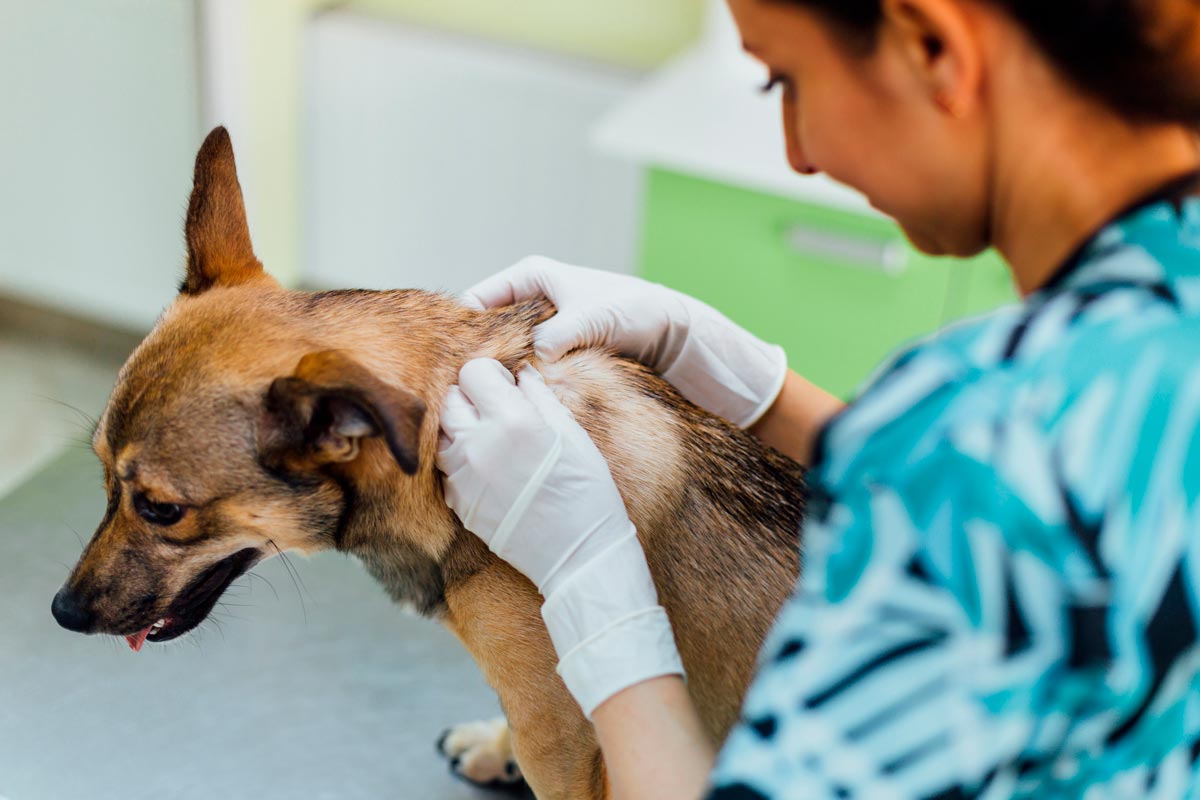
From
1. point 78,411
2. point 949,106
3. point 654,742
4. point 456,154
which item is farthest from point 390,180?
point 949,106

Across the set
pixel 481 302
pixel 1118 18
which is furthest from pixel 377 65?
pixel 1118 18

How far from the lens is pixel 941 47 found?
23.1 inches

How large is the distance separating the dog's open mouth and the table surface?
22cm

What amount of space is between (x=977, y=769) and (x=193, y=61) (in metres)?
1.43

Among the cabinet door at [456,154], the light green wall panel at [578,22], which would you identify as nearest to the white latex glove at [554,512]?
the cabinet door at [456,154]

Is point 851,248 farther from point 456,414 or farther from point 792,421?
point 456,414

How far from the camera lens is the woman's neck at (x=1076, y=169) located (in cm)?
61

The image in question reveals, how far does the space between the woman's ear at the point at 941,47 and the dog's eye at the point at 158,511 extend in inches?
27.9

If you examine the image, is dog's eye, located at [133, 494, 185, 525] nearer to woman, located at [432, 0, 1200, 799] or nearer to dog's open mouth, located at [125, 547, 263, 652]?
dog's open mouth, located at [125, 547, 263, 652]

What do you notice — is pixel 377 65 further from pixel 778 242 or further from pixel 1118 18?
pixel 1118 18

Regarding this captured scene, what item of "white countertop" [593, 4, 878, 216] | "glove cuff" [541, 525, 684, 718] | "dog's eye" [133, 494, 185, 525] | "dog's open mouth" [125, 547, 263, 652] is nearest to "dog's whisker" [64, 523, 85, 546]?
"dog's open mouth" [125, 547, 263, 652]

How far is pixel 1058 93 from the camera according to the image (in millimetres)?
599

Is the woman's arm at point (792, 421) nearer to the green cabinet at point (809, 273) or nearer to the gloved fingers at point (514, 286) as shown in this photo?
the gloved fingers at point (514, 286)

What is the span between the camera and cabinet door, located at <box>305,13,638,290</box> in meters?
2.47
